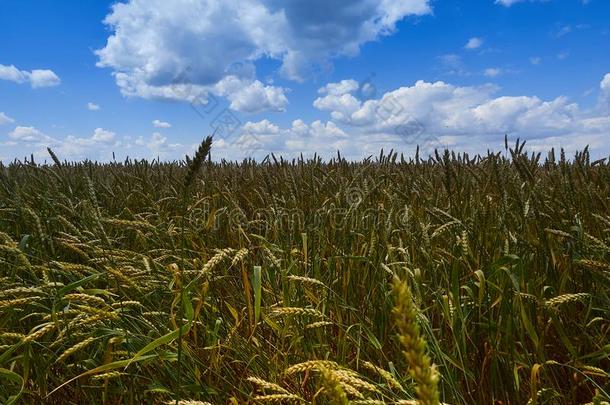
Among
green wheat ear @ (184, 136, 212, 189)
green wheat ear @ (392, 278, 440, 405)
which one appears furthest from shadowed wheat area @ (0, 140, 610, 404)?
green wheat ear @ (392, 278, 440, 405)

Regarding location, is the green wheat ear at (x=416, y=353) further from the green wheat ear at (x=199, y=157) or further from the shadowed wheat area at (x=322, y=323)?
the green wheat ear at (x=199, y=157)

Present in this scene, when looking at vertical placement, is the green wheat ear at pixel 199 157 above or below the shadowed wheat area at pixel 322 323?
above

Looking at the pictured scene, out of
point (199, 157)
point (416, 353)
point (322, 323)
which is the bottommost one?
point (322, 323)

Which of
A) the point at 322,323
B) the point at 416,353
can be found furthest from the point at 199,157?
the point at 416,353

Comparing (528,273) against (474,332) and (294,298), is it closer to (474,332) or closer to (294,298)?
(474,332)

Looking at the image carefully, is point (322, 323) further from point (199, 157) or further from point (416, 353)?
point (416, 353)

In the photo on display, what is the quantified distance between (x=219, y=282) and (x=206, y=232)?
51 centimetres

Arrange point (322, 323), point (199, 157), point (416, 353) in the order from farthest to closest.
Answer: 1. point (322, 323)
2. point (199, 157)
3. point (416, 353)

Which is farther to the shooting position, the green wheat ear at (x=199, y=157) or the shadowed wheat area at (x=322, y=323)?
the shadowed wheat area at (x=322, y=323)

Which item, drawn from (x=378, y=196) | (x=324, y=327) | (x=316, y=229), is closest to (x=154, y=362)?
(x=324, y=327)

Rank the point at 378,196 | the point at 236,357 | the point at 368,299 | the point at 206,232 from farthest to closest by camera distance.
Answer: the point at 378,196
the point at 206,232
the point at 368,299
the point at 236,357

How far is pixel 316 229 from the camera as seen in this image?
248 centimetres

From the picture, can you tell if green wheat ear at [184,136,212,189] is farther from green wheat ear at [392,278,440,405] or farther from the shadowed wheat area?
green wheat ear at [392,278,440,405]

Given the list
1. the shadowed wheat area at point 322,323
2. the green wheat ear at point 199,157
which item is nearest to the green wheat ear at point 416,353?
the shadowed wheat area at point 322,323
